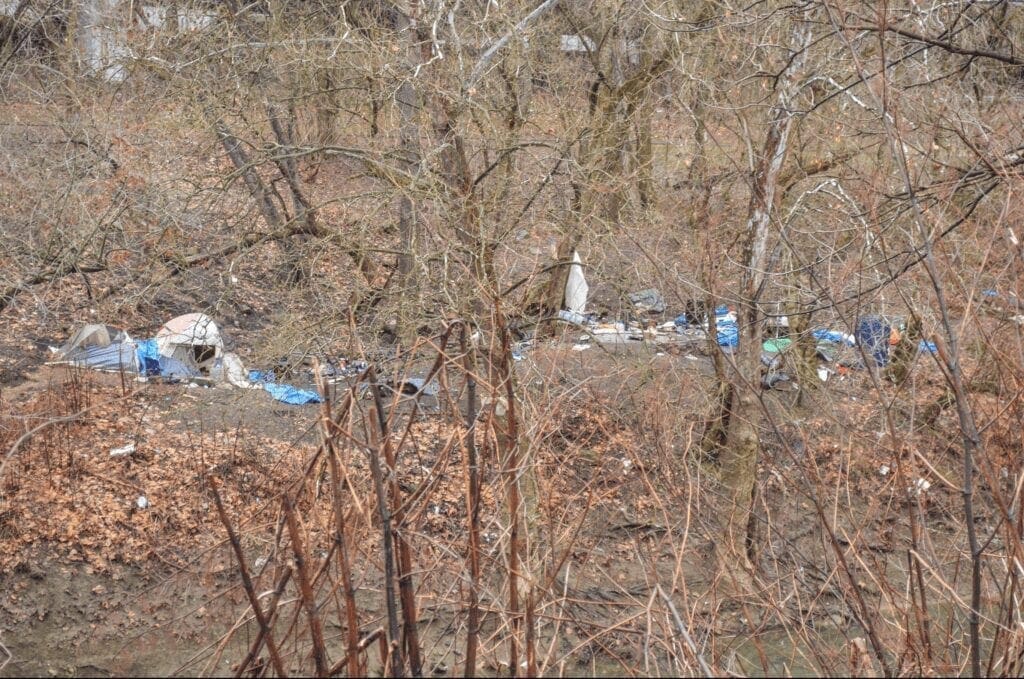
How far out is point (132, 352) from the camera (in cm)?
1090

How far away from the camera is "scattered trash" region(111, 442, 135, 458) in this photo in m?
9.55

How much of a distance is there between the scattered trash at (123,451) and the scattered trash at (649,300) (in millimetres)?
4740

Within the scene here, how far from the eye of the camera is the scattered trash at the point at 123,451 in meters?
9.55

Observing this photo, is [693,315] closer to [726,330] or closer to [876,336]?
[876,336]

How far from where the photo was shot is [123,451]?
9.59 metres

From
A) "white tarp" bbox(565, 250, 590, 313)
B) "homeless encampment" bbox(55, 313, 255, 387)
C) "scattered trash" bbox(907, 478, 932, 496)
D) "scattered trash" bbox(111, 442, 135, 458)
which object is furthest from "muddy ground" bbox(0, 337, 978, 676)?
"scattered trash" bbox(907, 478, 932, 496)

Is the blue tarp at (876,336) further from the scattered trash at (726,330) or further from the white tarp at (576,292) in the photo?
the white tarp at (576,292)

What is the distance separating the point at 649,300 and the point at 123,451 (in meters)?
5.06

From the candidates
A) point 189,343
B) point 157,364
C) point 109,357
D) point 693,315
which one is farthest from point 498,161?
point 109,357

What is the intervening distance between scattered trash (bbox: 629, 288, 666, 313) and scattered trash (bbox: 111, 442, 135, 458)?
187 inches

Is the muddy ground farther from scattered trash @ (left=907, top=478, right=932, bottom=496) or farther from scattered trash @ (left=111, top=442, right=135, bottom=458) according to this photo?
scattered trash @ (left=907, top=478, right=932, bottom=496)

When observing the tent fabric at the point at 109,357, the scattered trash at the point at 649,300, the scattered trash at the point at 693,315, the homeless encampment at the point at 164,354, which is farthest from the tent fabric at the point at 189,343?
the scattered trash at the point at 693,315

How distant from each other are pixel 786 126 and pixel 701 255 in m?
1.07

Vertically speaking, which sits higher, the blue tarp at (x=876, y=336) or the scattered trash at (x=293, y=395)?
the blue tarp at (x=876, y=336)
